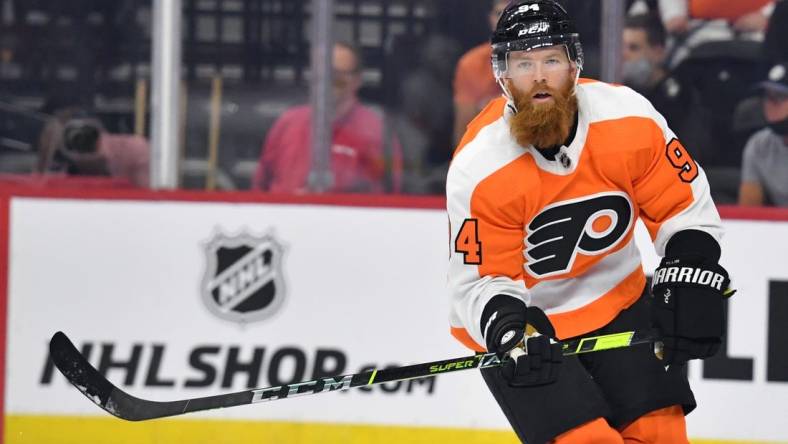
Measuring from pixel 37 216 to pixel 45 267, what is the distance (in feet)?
0.49

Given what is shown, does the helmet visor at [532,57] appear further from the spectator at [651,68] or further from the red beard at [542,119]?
the spectator at [651,68]

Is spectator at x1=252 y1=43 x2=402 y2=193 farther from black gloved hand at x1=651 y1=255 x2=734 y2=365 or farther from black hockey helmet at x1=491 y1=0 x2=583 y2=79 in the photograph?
black gloved hand at x1=651 y1=255 x2=734 y2=365

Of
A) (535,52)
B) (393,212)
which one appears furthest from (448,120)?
(535,52)

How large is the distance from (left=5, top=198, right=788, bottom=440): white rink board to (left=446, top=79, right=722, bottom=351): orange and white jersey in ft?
3.98

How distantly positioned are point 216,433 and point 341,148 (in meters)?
0.89

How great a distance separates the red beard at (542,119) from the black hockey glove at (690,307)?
0.33 metres

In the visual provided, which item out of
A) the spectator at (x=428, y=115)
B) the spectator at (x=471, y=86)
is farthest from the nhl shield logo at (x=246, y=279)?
the spectator at (x=471, y=86)

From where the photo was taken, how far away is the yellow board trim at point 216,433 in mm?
4133

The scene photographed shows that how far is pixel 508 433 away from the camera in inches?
163

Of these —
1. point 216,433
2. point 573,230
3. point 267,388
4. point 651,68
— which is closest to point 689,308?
point 573,230

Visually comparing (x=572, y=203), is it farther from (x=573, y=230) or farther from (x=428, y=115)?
(x=428, y=115)

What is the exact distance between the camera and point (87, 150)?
425cm

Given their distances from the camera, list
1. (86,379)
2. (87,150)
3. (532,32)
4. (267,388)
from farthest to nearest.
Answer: (87,150)
(86,379)
(267,388)
(532,32)

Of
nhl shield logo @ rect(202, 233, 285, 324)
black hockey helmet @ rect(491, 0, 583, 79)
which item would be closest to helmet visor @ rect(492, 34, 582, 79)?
black hockey helmet @ rect(491, 0, 583, 79)
